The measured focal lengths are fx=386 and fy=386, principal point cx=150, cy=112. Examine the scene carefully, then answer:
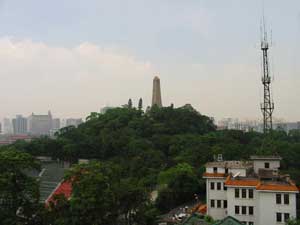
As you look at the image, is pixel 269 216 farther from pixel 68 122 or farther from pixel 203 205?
pixel 68 122

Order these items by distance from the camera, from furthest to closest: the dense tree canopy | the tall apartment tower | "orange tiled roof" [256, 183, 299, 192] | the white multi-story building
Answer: the tall apartment tower
the white multi-story building
"orange tiled roof" [256, 183, 299, 192]
the dense tree canopy

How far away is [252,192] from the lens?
14281 millimetres

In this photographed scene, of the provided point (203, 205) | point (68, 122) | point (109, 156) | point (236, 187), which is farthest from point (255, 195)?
point (68, 122)

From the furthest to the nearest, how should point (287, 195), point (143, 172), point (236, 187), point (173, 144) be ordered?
point (173, 144)
point (143, 172)
point (236, 187)
point (287, 195)

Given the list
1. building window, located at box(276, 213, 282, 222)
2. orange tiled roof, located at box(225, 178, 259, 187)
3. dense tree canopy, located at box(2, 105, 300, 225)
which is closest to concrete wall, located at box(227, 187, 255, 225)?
orange tiled roof, located at box(225, 178, 259, 187)

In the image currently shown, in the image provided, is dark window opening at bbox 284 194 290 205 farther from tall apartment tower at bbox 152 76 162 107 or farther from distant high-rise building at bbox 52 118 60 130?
distant high-rise building at bbox 52 118 60 130

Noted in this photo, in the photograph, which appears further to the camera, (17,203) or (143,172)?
(143,172)

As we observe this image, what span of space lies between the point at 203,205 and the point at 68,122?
10418 cm

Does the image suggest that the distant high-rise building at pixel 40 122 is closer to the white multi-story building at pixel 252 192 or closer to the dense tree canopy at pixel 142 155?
the dense tree canopy at pixel 142 155

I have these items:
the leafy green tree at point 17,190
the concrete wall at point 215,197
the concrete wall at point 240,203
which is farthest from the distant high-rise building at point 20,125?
the leafy green tree at point 17,190

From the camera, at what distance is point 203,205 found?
17.0 m

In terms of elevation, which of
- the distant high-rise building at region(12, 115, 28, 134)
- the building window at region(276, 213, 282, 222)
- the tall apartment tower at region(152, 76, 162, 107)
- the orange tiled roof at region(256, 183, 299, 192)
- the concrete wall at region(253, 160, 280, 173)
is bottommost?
the building window at region(276, 213, 282, 222)

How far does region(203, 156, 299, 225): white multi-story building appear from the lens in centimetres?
1356

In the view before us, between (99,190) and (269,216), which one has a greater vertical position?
(99,190)
